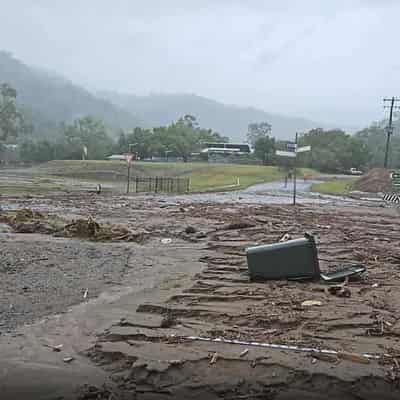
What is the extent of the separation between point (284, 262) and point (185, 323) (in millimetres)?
3207

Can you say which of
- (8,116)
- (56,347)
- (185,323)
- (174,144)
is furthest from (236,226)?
(8,116)

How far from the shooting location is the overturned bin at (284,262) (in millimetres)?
10180

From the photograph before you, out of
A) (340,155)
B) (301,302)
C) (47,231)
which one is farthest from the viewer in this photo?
(340,155)

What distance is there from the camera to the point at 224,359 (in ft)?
20.3

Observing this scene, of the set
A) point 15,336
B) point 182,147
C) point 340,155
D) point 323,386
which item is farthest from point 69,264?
point 182,147

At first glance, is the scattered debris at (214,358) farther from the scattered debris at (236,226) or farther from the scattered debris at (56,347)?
the scattered debris at (236,226)

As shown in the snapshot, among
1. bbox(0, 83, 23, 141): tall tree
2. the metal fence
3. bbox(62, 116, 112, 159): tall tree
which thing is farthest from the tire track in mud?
bbox(0, 83, 23, 141): tall tree

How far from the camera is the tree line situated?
9294 cm

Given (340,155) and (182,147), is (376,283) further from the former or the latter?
(182,147)

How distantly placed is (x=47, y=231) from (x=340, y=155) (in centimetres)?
8050

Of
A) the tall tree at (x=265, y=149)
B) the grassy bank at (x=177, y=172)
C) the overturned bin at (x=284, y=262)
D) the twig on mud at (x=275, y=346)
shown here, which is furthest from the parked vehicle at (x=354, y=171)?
the twig on mud at (x=275, y=346)

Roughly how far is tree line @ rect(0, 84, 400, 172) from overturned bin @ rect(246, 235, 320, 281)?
234 ft

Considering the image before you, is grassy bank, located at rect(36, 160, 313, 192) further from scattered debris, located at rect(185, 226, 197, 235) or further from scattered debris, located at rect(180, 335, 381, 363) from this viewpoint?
scattered debris, located at rect(180, 335, 381, 363)

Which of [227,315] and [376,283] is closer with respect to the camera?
[227,315]
